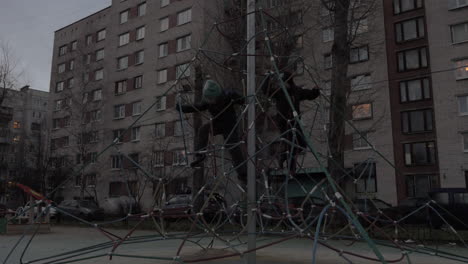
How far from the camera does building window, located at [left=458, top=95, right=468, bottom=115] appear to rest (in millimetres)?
25594

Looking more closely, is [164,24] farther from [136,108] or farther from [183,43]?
[136,108]

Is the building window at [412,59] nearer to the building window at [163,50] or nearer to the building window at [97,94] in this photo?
the building window at [163,50]

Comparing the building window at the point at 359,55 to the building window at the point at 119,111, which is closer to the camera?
the building window at the point at 359,55

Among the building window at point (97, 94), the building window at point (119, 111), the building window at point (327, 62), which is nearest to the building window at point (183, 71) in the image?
the building window at point (327, 62)

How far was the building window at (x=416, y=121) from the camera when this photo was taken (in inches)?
1064

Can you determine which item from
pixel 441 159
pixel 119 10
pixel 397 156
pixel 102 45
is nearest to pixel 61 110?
pixel 102 45

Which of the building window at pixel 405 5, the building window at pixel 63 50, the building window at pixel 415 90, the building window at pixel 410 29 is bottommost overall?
the building window at pixel 415 90

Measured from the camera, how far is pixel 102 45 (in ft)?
137

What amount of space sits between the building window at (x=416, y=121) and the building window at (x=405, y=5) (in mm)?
7340

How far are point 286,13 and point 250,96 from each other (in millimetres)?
11370

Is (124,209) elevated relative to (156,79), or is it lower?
lower

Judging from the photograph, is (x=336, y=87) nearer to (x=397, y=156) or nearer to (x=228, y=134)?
(x=228, y=134)

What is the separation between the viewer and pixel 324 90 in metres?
17.8

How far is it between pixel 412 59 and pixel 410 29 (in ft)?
7.04
